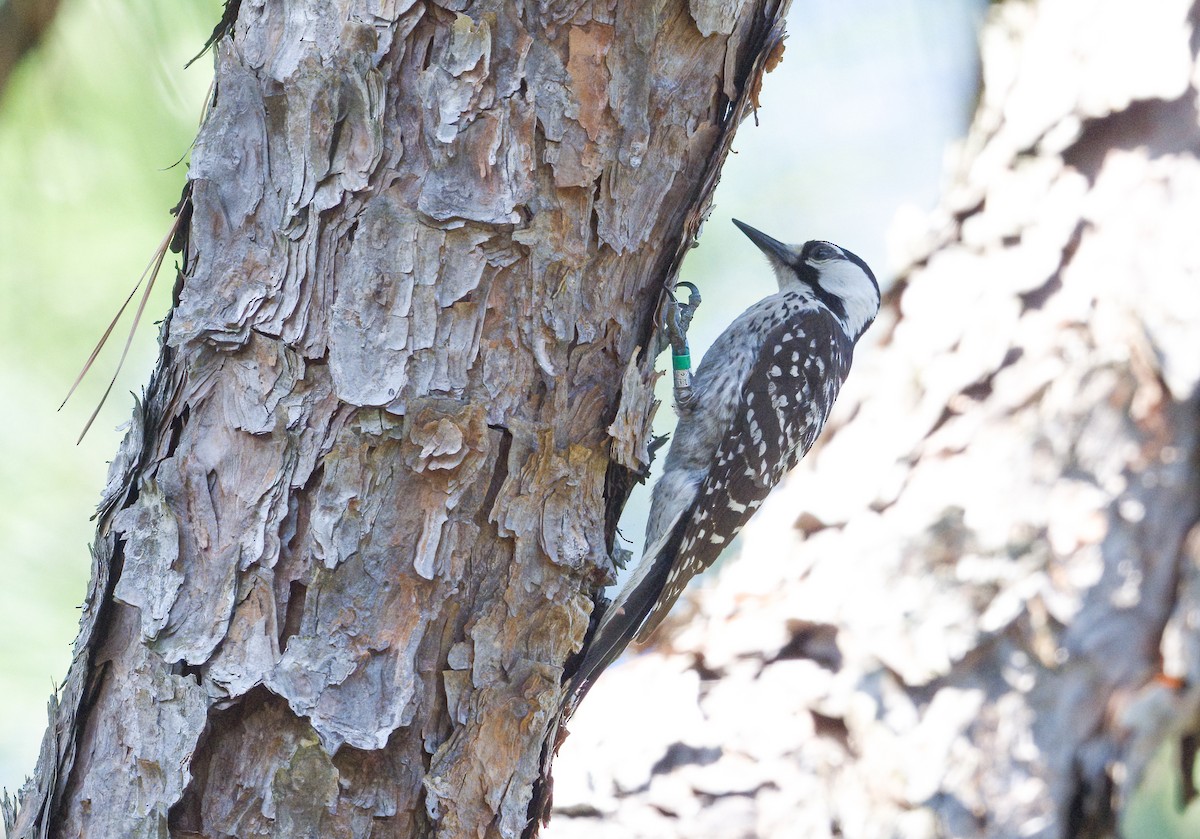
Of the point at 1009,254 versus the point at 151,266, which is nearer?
the point at 151,266

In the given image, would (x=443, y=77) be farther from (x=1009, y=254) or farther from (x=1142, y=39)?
(x=1142, y=39)

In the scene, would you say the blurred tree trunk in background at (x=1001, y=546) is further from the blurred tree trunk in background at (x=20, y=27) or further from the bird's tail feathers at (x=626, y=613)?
the blurred tree trunk in background at (x=20, y=27)

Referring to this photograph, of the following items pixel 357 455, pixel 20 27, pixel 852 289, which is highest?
pixel 852 289

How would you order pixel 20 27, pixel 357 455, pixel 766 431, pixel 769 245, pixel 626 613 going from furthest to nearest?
1. pixel 769 245
2. pixel 766 431
3. pixel 626 613
4. pixel 20 27
5. pixel 357 455

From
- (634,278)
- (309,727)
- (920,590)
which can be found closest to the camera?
(309,727)

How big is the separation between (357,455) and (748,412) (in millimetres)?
1435

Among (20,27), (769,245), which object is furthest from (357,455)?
(769,245)

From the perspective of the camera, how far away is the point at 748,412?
248 cm

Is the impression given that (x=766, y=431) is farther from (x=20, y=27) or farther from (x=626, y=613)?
(x=20, y=27)

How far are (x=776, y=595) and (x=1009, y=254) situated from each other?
1244 mm

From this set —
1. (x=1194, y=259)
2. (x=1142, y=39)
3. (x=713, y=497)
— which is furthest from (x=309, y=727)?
(x=1142, y=39)

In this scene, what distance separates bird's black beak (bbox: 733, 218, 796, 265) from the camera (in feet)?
9.24

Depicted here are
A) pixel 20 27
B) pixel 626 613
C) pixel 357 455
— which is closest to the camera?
pixel 357 455

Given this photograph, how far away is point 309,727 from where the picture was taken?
117 cm
